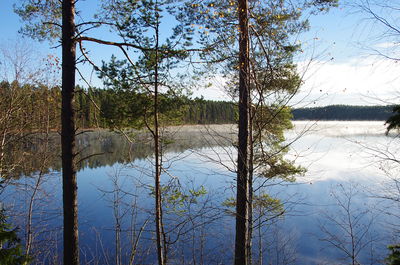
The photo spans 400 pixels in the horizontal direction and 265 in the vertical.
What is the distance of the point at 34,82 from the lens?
827cm

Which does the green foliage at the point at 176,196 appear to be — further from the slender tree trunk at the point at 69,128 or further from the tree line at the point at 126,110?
the slender tree trunk at the point at 69,128

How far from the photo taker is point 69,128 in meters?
4.16

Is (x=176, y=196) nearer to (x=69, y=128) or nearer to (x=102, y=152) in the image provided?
(x=69, y=128)

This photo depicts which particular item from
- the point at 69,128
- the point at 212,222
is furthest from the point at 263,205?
the point at 212,222

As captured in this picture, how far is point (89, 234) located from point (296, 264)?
7.65 metres

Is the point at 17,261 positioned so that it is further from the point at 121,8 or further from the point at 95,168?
the point at 95,168

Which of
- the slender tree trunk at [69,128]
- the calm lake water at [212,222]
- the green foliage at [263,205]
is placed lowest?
the calm lake water at [212,222]

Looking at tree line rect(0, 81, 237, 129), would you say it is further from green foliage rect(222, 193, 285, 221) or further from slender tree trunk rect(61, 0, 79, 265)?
green foliage rect(222, 193, 285, 221)

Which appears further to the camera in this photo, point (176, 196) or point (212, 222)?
point (212, 222)

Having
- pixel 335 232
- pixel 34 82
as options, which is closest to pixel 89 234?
pixel 34 82

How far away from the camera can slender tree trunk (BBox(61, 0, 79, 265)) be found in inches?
162

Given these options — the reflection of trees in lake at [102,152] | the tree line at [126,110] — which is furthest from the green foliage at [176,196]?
the tree line at [126,110]

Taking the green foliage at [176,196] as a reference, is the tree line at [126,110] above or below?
above

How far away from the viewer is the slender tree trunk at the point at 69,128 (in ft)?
13.5
